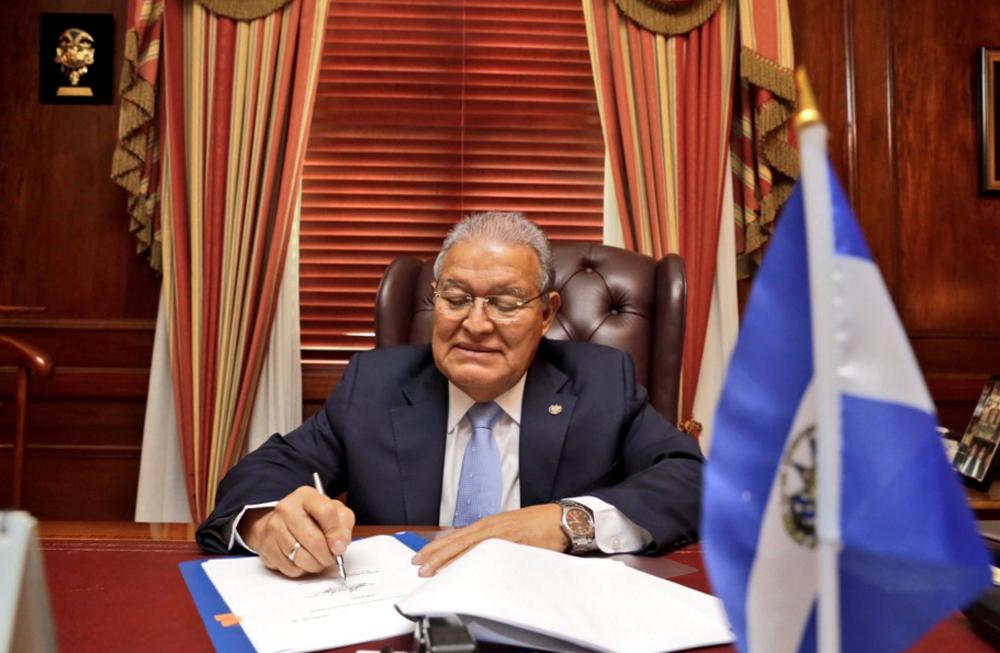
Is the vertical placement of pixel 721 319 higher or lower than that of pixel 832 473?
higher

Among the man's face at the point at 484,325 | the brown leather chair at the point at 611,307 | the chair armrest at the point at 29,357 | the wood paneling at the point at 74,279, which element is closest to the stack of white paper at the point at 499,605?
the man's face at the point at 484,325

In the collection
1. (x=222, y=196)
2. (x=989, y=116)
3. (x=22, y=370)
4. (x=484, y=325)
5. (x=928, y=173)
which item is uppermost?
(x=989, y=116)

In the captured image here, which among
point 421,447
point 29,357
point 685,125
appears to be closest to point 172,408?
point 29,357

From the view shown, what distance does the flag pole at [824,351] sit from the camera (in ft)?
1.43

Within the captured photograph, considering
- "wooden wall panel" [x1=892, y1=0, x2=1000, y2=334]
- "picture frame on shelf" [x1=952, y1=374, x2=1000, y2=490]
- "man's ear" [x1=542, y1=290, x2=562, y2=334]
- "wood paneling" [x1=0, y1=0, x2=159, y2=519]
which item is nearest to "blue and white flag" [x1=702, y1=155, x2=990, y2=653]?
"man's ear" [x1=542, y1=290, x2=562, y2=334]

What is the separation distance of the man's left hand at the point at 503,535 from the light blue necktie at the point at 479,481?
1.58ft

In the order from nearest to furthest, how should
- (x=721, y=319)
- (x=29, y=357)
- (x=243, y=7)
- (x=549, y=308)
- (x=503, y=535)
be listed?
(x=503, y=535) → (x=549, y=308) → (x=29, y=357) → (x=243, y=7) → (x=721, y=319)

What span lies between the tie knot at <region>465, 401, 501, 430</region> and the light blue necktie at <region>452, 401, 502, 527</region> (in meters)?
0.01

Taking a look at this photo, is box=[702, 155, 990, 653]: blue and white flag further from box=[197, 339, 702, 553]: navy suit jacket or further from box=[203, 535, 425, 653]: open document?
box=[197, 339, 702, 553]: navy suit jacket

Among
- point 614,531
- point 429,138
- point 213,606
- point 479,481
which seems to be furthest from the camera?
point 429,138

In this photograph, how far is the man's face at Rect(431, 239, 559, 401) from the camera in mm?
1874

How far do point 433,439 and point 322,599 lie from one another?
34.0 inches

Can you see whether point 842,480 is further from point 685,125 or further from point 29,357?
point 685,125

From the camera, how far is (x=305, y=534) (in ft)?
3.76
